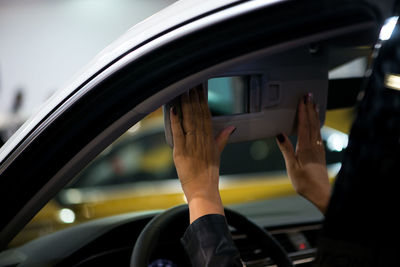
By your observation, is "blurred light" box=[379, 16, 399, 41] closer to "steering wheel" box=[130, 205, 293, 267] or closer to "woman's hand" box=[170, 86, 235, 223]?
"woman's hand" box=[170, 86, 235, 223]

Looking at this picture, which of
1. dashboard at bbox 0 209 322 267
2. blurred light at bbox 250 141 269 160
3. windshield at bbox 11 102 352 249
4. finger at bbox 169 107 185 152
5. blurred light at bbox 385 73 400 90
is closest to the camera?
blurred light at bbox 385 73 400 90

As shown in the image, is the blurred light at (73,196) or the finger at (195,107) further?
the blurred light at (73,196)

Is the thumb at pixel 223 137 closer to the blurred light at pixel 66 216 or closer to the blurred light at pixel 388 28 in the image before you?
the blurred light at pixel 388 28

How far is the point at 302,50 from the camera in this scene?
2.81ft

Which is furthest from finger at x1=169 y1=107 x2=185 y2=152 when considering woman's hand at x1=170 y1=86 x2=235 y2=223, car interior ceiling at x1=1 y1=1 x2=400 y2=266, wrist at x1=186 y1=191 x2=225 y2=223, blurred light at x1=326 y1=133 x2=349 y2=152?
blurred light at x1=326 y1=133 x2=349 y2=152

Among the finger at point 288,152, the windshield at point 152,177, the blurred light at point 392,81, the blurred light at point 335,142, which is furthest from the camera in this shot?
the blurred light at point 335,142

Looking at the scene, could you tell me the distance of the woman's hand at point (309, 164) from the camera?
98 cm

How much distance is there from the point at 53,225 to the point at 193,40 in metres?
1.64

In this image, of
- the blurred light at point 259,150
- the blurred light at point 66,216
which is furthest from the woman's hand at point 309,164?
the blurred light at point 259,150

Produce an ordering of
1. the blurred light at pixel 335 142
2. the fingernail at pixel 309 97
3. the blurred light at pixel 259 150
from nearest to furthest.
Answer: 1. the fingernail at pixel 309 97
2. the blurred light at pixel 335 142
3. the blurred light at pixel 259 150

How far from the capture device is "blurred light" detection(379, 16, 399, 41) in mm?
556

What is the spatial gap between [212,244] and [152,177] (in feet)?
6.25

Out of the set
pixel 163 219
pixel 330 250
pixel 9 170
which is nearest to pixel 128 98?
pixel 9 170

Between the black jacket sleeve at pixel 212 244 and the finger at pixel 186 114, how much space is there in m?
0.18
